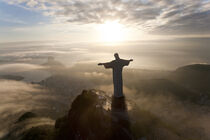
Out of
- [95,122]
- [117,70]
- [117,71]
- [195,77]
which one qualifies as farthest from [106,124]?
[195,77]

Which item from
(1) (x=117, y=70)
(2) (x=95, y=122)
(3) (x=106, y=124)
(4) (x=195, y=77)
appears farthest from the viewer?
(4) (x=195, y=77)

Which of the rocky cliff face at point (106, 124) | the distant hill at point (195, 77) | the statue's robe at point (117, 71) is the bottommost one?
the distant hill at point (195, 77)

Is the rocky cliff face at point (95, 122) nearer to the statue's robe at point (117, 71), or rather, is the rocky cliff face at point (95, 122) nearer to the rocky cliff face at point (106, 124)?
the rocky cliff face at point (106, 124)

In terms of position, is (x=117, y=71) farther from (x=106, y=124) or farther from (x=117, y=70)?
(x=106, y=124)

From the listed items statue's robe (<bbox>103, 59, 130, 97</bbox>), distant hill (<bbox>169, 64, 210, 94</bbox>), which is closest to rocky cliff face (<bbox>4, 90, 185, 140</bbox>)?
statue's robe (<bbox>103, 59, 130, 97</bbox>)

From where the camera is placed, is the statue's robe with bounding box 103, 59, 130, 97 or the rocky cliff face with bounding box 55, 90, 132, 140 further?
the statue's robe with bounding box 103, 59, 130, 97

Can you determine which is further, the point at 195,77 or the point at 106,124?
the point at 195,77

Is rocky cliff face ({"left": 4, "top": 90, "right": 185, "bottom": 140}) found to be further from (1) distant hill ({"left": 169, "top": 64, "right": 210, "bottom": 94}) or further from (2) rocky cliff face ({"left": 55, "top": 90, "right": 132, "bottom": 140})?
(1) distant hill ({"left": 169, "top": 64, "right": 210, "bottom": 94})

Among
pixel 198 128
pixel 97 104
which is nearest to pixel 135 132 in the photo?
pixel 97 104

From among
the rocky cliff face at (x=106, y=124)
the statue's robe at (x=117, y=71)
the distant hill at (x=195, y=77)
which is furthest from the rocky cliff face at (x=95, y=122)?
the distant hill at (x=195, y=77)

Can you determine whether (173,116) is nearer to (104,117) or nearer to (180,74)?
(104,117)

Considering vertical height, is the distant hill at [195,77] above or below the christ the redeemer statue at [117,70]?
below

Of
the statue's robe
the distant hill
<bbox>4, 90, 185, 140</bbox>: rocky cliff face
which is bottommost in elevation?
the distant hill
